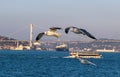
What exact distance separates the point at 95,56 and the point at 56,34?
15054 centimetres

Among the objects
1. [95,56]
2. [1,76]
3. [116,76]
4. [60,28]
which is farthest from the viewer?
[95,56]

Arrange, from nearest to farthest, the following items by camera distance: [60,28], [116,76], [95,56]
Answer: [60,28], [116,76], [95,56]

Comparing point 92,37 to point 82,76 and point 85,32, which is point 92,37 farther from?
point 82,76

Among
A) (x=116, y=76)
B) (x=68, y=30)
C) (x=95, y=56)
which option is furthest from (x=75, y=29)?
(x=95, y=56)

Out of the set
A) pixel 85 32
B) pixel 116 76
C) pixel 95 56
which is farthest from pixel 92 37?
pixel 95 56

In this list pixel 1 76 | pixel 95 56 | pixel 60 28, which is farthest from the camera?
pixel 95 56

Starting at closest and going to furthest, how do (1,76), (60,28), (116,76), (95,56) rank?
(60,28) < (1,76) < (116,76) < (95,56)

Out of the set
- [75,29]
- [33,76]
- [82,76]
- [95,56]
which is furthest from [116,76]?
[95,56]

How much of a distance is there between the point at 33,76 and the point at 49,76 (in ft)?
6.03

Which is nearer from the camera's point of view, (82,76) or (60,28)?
(60,28)

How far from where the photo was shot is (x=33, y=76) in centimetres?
6406

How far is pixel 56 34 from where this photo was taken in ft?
36.0

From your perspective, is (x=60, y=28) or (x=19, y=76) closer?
(x=60, y=28)

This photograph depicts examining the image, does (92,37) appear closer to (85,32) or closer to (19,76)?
(85,32)
